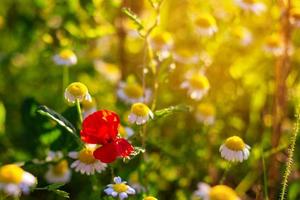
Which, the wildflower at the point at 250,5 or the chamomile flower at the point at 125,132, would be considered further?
the wildflower at the point at 250,5

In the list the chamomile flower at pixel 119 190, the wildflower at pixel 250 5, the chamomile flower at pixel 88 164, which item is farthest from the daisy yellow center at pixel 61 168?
the wildflower at pixel 250 5

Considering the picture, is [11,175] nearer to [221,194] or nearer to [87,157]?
[87,157]

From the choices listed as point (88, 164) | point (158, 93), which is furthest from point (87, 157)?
point (158, 93)

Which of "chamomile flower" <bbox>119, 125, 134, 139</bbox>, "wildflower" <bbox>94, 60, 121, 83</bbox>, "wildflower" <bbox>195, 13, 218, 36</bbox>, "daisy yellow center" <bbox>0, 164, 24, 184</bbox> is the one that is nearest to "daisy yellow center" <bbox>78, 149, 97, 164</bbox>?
"chamomile flower" <bbox>119, 125, 134, 139</bbox>

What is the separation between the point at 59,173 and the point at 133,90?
0.54 m

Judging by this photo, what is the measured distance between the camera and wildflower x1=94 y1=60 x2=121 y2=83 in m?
3.60

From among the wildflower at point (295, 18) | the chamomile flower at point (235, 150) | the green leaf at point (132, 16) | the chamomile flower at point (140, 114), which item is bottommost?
the chamomile flower at point (235, 150)

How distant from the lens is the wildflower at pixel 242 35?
360cm

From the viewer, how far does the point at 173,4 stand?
396 cm

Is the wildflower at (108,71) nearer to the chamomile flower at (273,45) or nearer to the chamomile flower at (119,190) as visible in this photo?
the chamomile flower at (273,45)

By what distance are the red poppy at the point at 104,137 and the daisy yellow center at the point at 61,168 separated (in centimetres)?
65

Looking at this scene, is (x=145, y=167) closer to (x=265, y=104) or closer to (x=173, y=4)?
(x=265, y=104)

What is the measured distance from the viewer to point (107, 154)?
6.82 ft

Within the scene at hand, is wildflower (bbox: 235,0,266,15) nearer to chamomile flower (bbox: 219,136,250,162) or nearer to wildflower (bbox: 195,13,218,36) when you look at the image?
wildflower (bbox: 195,13,218,36)
